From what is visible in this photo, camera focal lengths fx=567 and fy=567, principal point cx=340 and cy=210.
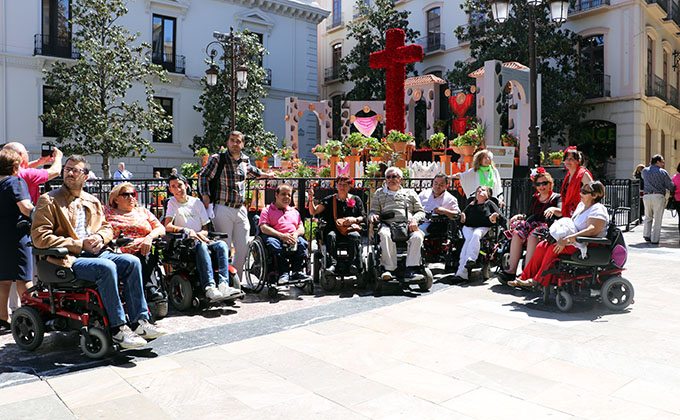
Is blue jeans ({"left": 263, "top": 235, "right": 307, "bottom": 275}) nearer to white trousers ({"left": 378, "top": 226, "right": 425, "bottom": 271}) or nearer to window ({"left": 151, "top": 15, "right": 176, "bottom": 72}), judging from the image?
white trousers ({"left": 378, "top": 226, "right": 425, "bottom": 271})

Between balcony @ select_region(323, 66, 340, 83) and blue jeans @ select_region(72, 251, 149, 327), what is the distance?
35.9 metres

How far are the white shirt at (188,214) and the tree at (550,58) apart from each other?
22072 millimetres

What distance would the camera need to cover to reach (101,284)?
14.8 feet

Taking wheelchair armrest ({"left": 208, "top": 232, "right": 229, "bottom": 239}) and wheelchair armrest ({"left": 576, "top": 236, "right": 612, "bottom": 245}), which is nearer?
wheelchair armrest ({"left": 576, "top": 236, "right": 612, "bottom": 245})

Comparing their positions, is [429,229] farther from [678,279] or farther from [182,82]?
[182,82]

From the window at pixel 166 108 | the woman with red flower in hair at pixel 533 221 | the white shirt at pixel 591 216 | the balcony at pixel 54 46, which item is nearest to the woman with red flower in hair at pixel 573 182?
the woman with red flower in hair at pixel 533 221

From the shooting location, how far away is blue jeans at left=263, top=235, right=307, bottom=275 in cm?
683

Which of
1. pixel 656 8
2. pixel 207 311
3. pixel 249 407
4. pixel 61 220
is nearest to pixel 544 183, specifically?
pixel 207 311

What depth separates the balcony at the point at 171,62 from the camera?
2867 cm

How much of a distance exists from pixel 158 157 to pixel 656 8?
24.9 meters

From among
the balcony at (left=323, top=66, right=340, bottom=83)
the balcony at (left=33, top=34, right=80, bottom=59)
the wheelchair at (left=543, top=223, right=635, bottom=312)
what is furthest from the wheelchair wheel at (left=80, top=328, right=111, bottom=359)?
the balcony at (left=323, top=66, right=340, bottom=83)

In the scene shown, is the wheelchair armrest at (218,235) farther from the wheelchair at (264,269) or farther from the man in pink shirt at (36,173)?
the man in pink shirt at (36,173)

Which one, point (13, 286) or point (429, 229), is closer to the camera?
point (13, 286)

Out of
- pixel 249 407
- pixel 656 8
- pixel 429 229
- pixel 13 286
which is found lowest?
pixel 249 407
